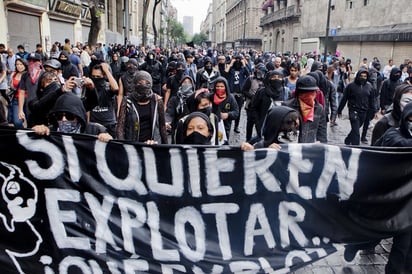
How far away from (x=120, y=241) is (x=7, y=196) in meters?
0.93

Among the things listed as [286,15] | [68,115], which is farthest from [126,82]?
[286,15]

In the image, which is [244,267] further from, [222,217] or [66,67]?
[66,67]

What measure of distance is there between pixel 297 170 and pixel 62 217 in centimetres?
185

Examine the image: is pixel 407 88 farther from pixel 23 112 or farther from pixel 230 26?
pixel 230 26

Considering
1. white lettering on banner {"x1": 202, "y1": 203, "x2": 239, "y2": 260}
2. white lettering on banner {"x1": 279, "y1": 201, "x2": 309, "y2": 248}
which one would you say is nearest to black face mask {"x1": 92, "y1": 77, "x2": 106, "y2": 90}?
white lettering on banner {"x1": 202, "y1": 203, "x2": 239, "y2": 260}

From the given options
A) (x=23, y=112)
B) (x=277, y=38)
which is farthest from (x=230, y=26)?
(x=23, y=112)

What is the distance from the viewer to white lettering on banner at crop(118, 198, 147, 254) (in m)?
3.14

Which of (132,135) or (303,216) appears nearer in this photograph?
(303,216)

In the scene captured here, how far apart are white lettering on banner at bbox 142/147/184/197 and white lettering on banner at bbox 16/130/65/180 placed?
66cm

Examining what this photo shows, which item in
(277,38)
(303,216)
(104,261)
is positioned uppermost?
(277,38)

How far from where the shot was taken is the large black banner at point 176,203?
3.12 metres

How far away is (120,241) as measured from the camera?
313cm

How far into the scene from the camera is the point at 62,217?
3.14 m

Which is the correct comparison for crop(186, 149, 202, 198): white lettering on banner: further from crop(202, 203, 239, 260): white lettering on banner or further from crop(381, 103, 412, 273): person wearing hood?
crop(381, 103, 412, 273): person wearing hood
